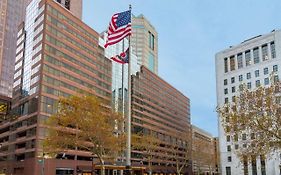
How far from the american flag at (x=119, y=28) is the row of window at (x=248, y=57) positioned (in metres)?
90.6

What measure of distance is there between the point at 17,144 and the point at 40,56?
29.3 metres

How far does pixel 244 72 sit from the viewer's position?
11475 centimetres

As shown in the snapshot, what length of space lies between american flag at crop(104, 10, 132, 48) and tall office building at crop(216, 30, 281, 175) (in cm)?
8148

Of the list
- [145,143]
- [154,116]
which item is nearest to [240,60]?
[145,143]

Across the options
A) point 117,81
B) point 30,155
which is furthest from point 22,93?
point 117,81

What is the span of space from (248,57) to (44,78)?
2490 inches

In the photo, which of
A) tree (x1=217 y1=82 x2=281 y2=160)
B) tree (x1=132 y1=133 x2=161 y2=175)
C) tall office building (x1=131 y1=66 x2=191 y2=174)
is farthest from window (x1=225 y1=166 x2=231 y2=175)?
tree (x1=217 y1=82 x2=281 y2=160)

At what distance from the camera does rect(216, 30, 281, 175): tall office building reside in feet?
355

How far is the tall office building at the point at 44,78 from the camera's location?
10262 centimetres

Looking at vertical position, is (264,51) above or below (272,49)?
below

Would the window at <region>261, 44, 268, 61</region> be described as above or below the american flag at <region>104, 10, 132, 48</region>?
above

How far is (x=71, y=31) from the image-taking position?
118562mm

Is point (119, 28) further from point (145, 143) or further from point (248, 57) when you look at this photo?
point (248, 57)

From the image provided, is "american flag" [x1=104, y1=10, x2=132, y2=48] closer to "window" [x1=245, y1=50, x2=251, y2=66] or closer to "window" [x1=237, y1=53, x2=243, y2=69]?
"window" [x1=245, y1=50, x2=251, y2=66]
